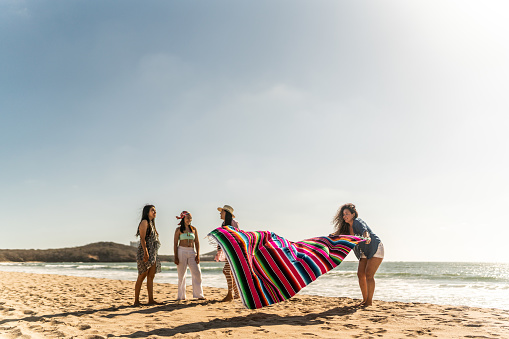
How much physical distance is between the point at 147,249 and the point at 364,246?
4112 millimetres

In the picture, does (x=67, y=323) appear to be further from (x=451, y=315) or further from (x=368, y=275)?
(x=451, y=315)

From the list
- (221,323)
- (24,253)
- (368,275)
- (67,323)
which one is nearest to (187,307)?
(221,323)

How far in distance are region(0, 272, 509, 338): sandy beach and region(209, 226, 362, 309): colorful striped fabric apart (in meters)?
0.42

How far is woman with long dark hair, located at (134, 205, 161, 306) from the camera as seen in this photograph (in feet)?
21.1

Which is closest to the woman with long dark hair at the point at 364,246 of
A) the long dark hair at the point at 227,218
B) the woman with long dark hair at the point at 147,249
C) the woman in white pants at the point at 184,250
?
the long dark hair at the point at 227,218

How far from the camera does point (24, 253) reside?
258 ft

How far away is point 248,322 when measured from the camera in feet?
16.1

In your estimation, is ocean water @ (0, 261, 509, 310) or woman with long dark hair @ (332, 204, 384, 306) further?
ocean water @ (0, 261, 509, 310)

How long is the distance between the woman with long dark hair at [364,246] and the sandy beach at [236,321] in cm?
49

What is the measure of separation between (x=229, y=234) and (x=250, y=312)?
1538mm

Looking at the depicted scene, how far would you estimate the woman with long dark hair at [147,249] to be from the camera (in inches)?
253

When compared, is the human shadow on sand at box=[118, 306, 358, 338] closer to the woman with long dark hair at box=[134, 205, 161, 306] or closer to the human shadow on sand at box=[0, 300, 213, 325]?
the human shadow on sand at box=[0, 300, 213, 325]

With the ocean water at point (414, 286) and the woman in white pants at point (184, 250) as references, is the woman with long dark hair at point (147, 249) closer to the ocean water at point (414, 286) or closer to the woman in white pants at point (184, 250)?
the woman in white pants at point (184, 250)

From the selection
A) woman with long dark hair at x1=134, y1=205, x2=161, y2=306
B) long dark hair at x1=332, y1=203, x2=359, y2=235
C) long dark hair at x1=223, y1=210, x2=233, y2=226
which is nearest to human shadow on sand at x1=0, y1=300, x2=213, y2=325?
woman with long dark hair at x1=134, y1=205, x2=161, y2=306
